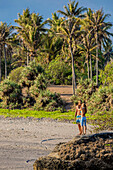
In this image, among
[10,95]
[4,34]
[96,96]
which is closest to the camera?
[96,96]

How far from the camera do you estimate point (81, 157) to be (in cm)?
481

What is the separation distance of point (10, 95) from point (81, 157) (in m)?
25.4

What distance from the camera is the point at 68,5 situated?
33.6m

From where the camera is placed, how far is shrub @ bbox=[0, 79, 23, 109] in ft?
95.6

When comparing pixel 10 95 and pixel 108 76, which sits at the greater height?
pixel 108 76

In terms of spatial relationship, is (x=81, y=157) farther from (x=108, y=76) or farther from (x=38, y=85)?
(x=108, y=76)

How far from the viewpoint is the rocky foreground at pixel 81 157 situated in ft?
15.4

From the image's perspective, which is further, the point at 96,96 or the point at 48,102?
the point at 48,102

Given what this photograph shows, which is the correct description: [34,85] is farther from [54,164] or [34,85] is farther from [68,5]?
[54,164]

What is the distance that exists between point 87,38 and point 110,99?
15.6m

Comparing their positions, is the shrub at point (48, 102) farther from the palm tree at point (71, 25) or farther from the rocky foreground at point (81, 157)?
the rocky foreground at point (81, 157)

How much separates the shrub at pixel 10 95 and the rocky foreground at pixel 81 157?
2433 cm

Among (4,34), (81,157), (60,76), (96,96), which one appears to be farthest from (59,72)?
(81,157)

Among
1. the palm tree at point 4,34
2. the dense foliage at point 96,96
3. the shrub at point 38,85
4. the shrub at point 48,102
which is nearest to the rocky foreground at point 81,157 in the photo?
the dense foliage at point 96,96
